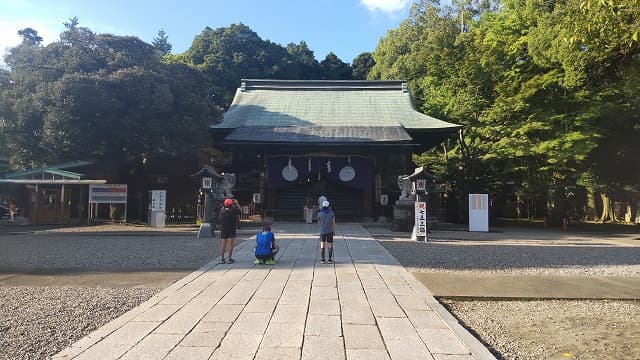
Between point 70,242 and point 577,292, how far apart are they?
44.3 ft

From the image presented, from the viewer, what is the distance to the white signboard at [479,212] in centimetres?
1794

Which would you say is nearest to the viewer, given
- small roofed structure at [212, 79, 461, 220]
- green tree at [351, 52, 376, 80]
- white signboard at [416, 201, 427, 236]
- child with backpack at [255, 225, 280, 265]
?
child with backpack at [255, 225, 280, 265]

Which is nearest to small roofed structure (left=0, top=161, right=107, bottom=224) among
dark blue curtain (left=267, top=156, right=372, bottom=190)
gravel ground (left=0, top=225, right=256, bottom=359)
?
gravel ground (left=0, top=225, right=256, bottom=359)

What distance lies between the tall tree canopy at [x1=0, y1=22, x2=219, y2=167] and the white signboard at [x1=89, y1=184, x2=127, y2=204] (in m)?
1.72

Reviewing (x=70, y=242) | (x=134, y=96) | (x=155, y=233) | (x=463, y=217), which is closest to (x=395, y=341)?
(x=70, y=242)

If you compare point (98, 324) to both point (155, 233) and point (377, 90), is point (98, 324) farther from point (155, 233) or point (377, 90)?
point (377, 90)

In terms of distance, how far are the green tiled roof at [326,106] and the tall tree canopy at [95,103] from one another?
354cm

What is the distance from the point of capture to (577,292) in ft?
23.0

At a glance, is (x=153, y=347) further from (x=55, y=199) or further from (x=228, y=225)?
(x=55, y=199)

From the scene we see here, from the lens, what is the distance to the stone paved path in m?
4.04

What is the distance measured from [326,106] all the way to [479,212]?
1280 centimetres

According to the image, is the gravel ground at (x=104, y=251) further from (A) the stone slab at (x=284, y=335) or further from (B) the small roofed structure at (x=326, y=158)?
(B) the small roofed structure at (x=326, y=158)

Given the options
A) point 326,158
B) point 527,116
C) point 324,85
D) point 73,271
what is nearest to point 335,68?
point 324,85

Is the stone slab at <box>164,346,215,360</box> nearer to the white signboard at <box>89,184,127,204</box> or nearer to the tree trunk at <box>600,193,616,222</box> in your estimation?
the white signboard at <box>89,184,127,204</box>
